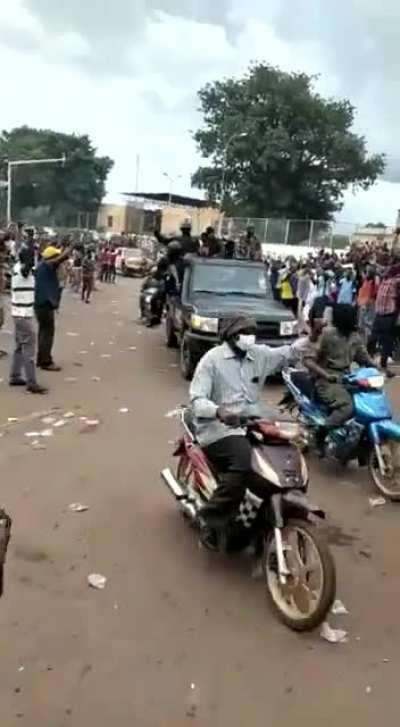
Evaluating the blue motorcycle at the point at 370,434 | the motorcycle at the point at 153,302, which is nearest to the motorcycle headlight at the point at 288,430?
the blue motorcycle at the point at 370,434

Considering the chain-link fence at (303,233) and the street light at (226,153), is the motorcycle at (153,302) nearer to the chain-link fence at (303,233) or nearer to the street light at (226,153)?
the chain-link fence at (303,233)

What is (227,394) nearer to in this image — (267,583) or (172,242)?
(267,583)

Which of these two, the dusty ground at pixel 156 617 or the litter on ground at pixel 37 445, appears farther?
the litter on ground at pixel 37 445

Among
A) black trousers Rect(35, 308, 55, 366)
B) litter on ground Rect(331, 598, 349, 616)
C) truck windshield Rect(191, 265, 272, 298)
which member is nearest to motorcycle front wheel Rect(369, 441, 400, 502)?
litter on ground Rect(331, 598, 349, 616)

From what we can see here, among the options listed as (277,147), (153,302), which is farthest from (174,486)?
(277,147)

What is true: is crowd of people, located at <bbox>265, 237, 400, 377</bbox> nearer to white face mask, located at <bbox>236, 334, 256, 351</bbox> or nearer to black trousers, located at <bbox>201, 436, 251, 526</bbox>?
white face mask, located at <bbox>236, 334, 256, 351</bbox>

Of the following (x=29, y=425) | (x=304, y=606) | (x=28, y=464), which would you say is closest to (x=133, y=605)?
(x=304, y=606)

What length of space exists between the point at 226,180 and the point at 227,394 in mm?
58524

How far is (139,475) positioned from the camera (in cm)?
674

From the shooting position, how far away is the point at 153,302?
1750 cm

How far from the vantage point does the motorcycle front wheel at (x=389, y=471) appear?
6344 millimetres

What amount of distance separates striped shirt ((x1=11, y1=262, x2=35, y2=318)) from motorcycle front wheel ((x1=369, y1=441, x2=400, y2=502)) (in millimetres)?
5163

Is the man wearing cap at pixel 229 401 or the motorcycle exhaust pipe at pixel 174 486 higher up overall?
the man wearing cap at pixel 229 401

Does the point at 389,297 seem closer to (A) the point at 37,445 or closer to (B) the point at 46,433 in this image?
(B) the point at 46,433
